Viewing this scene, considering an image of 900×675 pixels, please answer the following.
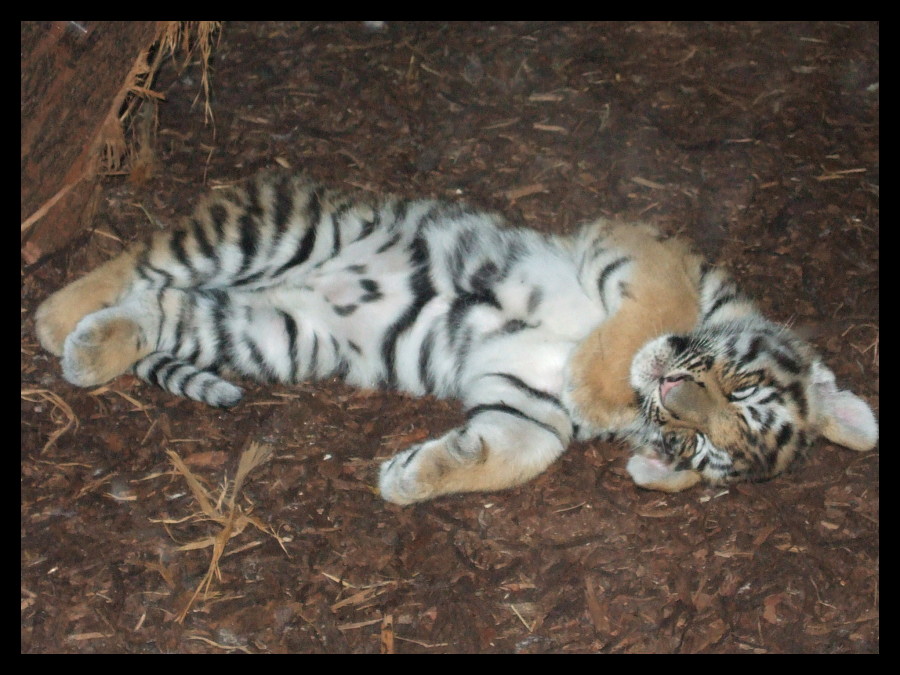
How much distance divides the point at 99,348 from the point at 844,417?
302cm

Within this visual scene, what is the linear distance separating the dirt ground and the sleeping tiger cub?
15 centimetres

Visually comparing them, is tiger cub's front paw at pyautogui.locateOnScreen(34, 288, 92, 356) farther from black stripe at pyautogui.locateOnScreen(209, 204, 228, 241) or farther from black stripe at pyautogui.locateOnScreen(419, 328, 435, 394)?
black stripe at pyautogui.locateOnScreen(419, 328, 435, 394)

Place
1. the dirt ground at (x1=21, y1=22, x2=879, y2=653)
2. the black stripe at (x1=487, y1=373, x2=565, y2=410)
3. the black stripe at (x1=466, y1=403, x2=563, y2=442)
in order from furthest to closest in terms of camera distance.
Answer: the black stripe at (x1=487, y1=373, x2=565, y2=410)
the black stripe at (x1=466, y1=403, x2=563, y2=442)
the dirt ground at (x1=21, y1=22, x2=879, y2=653)

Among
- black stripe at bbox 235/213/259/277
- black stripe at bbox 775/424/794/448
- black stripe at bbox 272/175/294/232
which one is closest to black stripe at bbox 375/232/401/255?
black stripe at bbox 272/175/294/232

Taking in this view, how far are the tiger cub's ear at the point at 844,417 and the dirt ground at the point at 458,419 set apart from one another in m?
0.20

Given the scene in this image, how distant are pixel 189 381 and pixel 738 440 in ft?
7.36

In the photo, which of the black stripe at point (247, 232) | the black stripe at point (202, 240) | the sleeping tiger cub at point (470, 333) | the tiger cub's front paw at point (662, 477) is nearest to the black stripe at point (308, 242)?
the sleeping tiger cub at point (470, 333)

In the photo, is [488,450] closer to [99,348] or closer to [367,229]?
[367,229]

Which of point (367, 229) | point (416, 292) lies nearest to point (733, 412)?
point (416, 292)

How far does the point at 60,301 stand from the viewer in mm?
3760

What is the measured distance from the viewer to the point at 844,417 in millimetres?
3445

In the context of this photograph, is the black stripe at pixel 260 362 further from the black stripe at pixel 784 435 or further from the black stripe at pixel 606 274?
the black stripe at pixel 784 435

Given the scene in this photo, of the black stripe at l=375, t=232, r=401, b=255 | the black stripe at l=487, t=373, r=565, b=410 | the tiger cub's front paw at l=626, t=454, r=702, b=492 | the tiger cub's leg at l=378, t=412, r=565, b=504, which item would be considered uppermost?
the black stripe at l=375, t=232, r=401, b=255

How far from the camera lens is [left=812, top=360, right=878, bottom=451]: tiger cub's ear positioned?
3.41m
